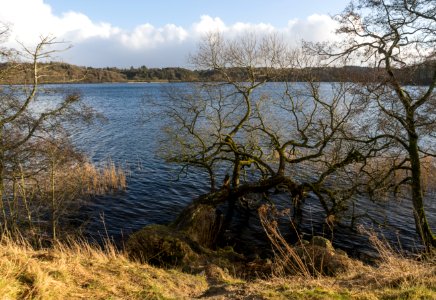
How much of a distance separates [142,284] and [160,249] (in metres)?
4.94

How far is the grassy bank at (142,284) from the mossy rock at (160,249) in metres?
3.39

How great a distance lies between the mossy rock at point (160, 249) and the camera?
34.8ft

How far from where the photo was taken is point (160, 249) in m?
11.0

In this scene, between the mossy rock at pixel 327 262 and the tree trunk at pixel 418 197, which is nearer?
the mossy rock at pixel 327 262

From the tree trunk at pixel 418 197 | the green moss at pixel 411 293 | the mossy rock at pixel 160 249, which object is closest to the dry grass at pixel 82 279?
the mossy rock at pixel 160 249

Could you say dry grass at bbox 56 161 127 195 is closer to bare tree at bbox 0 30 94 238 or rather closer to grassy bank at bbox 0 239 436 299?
bare tree at bbox 0 30 94 238

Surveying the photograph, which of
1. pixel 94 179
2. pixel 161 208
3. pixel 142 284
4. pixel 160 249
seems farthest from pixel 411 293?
pixel 94 179

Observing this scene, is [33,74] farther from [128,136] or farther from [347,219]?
[128,136]

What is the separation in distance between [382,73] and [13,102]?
47.7 feet

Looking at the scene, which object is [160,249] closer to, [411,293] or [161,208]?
[411,293]

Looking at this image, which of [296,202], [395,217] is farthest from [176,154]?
[395,217]

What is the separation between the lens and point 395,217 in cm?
1709

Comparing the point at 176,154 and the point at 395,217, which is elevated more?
the point at 176,154

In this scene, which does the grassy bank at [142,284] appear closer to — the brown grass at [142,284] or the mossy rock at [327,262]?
the brown grass at [142,284]
